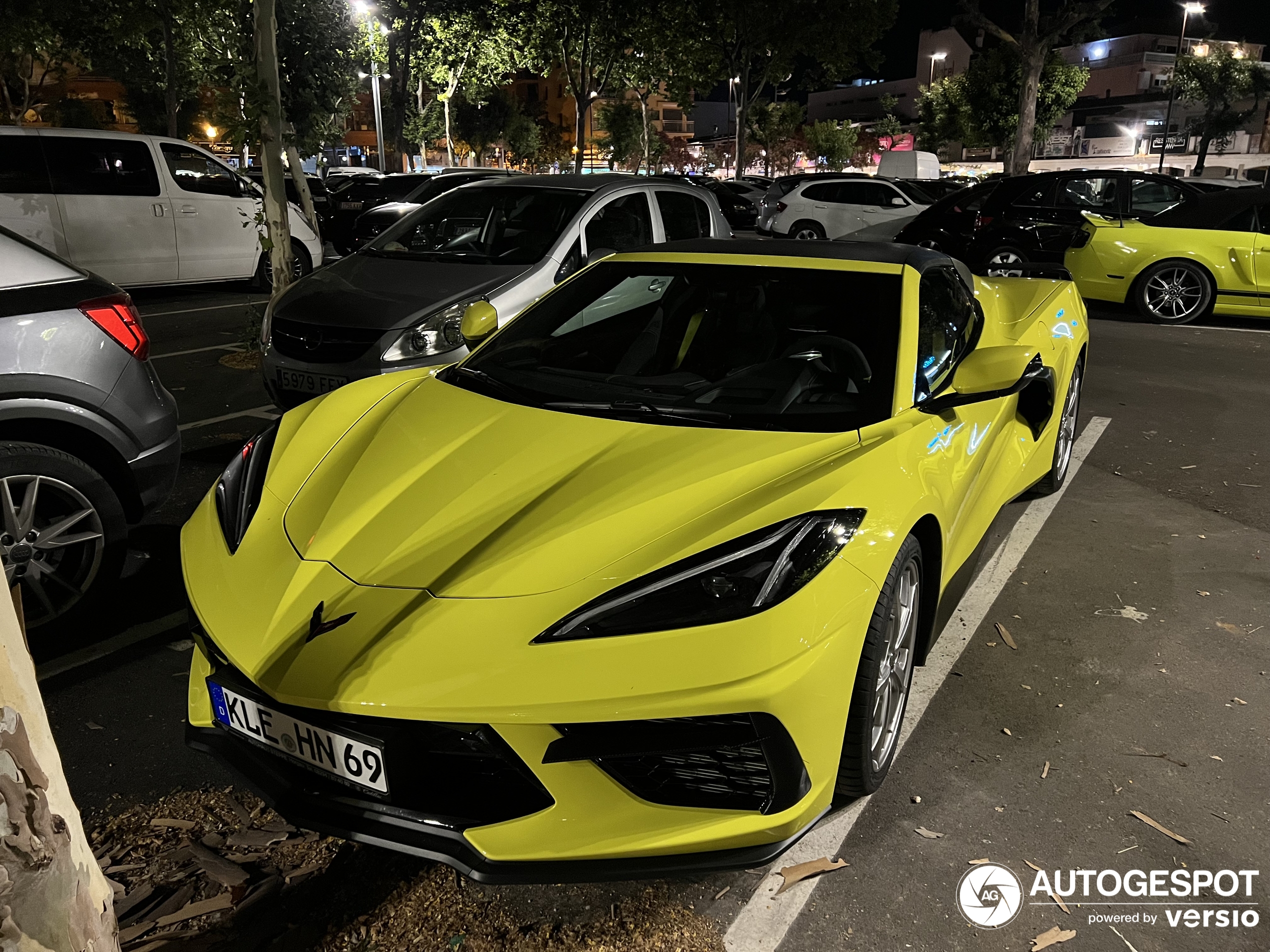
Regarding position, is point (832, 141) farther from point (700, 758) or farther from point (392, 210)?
point (700, 758)

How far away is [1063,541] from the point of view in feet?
14.8

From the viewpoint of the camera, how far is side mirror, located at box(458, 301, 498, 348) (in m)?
3.76

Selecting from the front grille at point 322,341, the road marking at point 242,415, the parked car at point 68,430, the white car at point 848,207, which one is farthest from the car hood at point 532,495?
the white car at point 848,207

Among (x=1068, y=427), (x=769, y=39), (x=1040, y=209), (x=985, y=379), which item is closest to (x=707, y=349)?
(x=985, y=379)

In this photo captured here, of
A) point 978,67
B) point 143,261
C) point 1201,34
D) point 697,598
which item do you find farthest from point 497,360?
point 1201,34

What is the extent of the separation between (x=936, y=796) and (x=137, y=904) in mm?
2066

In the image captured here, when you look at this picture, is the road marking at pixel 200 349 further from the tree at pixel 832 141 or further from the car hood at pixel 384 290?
the tree at pixel 832 141

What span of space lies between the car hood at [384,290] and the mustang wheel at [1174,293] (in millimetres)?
8078

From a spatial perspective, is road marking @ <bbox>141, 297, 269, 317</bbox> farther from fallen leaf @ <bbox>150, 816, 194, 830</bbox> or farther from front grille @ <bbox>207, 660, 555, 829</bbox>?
front grille @ <bbox>207, 660, 555, 829</bbox>

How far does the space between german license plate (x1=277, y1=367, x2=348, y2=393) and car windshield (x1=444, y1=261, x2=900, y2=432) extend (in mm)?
2361

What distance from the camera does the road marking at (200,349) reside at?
852 cm

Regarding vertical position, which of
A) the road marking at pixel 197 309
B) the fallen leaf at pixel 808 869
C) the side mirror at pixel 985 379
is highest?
the side mirror at pixel 985 379

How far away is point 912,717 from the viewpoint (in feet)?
10.1

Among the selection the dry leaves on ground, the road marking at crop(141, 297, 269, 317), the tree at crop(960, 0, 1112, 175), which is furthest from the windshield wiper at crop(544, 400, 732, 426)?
the tree at crop(960, 0, 1112, 175)
